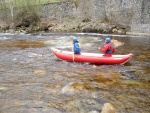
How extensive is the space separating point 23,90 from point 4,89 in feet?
2.12

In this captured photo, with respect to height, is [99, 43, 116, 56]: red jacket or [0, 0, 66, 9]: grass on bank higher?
[0, 0, 66, 9]: grass on bank

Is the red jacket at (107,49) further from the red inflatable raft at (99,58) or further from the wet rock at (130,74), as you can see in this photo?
the wet rock at (130,74)

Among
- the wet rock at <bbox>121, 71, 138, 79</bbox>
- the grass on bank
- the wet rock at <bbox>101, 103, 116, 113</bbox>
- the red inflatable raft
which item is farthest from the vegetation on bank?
the wet rock at <bbox>101, 103, 116, 113</bbox>

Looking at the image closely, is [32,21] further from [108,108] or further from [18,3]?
[108,108]

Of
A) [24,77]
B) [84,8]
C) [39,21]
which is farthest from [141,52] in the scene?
[39,21]

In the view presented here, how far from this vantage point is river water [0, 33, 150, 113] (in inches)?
266

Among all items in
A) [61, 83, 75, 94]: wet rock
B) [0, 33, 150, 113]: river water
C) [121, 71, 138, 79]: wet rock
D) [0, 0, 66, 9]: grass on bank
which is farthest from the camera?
[0, 0, 66, 9]: grass on bank

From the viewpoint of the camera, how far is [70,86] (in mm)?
8117

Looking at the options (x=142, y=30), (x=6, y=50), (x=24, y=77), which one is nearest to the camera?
(x=24, y=77)

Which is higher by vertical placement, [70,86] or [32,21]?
[32,21]

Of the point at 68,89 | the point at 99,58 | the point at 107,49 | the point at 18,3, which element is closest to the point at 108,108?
the point at 68,89

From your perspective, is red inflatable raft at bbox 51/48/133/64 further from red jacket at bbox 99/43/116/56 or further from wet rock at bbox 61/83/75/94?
wet rock at bbox 61/83/75/94

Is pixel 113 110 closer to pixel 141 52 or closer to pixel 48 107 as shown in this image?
pixel 48 107

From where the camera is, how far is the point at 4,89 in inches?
317
